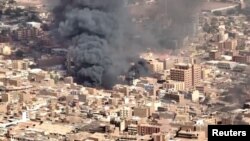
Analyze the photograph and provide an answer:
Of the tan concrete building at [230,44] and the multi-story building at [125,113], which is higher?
the tan concrete building at [230,44]

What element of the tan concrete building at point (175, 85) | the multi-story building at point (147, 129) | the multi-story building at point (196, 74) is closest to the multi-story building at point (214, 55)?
the multi-story building at point (196, 74)

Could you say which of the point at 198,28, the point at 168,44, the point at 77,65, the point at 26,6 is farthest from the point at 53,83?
the point at 26,6

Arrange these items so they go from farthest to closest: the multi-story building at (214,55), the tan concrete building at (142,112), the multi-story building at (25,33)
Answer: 1. the multi-story building at (25,33)
2. the multi-story building at (214,55)
3. the tan concrete building at (142,112)

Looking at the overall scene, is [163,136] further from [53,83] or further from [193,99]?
[53,83]

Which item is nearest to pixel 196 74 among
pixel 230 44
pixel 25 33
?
pixel 230 44

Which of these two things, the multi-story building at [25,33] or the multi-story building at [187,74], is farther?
the multi-story building at [25,33]

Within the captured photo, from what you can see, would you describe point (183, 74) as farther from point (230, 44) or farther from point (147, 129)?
point (147, 129)

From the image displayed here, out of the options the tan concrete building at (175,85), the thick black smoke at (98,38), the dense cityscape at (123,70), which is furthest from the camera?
the thick black smoke at (98,38)

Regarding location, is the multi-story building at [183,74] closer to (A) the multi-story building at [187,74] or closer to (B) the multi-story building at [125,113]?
(A) the multi-story building at [187,74]
